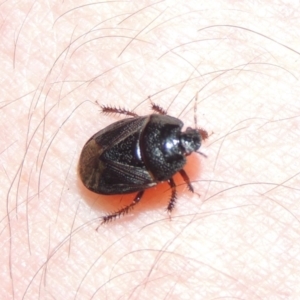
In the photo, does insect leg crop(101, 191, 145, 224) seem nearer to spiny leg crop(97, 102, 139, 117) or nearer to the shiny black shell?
the shiny black shell

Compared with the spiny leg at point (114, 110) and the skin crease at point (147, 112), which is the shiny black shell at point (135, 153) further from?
the skin crease at point (147, 112)

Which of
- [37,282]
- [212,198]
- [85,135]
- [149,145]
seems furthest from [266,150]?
[37,282]

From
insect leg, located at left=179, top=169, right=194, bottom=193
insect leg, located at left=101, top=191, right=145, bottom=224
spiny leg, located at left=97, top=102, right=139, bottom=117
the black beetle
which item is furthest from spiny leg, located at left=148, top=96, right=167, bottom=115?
insect leg, located at left=101, top=191, right=145, bottom=224

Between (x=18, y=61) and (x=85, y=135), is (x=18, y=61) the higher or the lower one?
the higher one

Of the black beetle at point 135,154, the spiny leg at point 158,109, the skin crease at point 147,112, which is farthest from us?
the spiny leg at point 158,109

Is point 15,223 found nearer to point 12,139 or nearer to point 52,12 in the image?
point 12,139

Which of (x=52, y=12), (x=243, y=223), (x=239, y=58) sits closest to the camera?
(x=243, y=223)

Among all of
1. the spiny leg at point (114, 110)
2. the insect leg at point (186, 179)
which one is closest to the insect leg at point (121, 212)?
the insect leg at point (186, 179)
